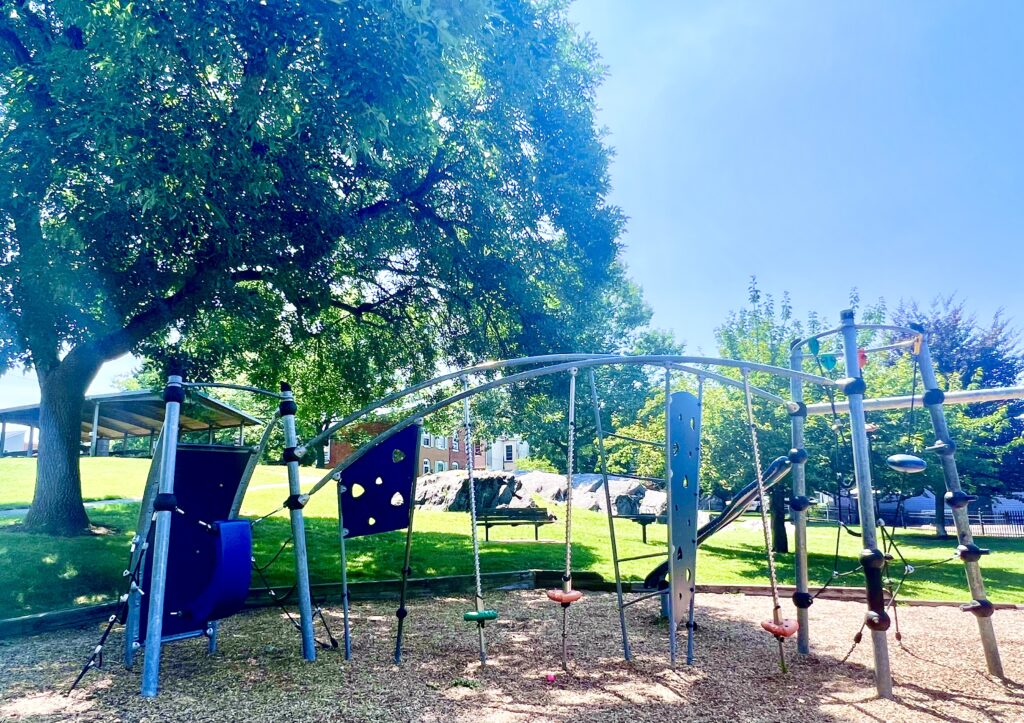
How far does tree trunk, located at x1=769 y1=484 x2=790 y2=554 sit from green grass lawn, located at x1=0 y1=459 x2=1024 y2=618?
1.55 ft

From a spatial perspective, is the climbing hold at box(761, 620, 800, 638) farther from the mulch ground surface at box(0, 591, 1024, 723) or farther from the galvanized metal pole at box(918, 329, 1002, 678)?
the galvanized metal pole at box(918, 329, 1002, 678)

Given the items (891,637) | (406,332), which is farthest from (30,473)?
(891,637)

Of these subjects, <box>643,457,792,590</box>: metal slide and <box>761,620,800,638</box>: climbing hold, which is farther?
<box>643,457,792,590</box>: metal slide

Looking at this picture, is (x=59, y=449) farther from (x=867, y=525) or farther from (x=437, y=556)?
(x=867, y=525)

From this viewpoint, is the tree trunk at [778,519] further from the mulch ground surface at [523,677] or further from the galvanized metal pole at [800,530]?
the galvanized metal pole at [800,530]

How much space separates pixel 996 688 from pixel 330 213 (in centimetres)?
869

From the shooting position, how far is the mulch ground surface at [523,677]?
13.9 ft

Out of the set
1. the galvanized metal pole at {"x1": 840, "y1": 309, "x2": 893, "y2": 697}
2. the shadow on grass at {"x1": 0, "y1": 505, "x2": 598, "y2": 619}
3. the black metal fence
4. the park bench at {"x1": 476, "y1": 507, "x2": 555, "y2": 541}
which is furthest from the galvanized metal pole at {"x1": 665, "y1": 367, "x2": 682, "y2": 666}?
the black metal fence

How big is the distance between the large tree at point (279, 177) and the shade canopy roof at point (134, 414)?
7.63m

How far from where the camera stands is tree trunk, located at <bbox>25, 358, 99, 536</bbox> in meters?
10.2

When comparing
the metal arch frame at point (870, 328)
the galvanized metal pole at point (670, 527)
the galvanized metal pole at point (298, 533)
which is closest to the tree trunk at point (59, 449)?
the galvanized metal pole at point (298, 533)

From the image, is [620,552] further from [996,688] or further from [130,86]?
[130,86]

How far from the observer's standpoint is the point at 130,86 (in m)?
6.41

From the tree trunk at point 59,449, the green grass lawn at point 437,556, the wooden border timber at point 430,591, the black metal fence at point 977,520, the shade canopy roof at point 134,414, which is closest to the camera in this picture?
the wooden border timber at point 430,591
